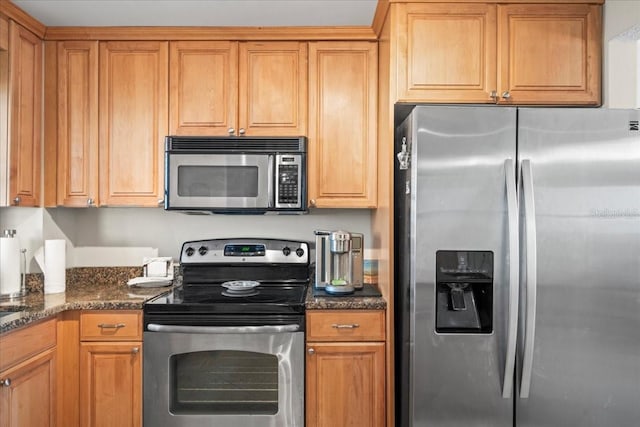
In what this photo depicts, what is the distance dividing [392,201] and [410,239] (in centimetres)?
33

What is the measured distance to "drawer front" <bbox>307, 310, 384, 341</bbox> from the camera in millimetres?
2326

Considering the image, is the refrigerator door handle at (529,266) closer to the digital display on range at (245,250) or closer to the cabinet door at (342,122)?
the cabinet door at (342,122)

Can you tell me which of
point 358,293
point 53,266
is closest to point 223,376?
point 358,293

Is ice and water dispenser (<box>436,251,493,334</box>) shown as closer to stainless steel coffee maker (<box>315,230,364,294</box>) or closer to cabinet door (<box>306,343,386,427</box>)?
cabinet door (<box>306,343,386,427</box>)

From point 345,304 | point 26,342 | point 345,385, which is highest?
point 345,304

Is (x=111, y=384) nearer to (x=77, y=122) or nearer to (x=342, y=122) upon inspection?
(x=77, y=122)

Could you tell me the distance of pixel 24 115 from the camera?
2.53m

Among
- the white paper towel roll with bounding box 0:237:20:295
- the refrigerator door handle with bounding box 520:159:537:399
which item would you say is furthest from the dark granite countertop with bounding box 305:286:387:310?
the white paper towel roll with bounding box 0:237:20:295

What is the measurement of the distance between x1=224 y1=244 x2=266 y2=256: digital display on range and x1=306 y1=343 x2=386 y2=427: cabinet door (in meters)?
0.74

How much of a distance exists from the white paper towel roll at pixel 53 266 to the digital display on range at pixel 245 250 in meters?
0.86

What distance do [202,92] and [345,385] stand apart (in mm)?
1692

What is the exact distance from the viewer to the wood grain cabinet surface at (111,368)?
90.5 inches

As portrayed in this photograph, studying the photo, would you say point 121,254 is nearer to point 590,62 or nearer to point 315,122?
point 315,122

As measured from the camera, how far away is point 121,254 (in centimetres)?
303
